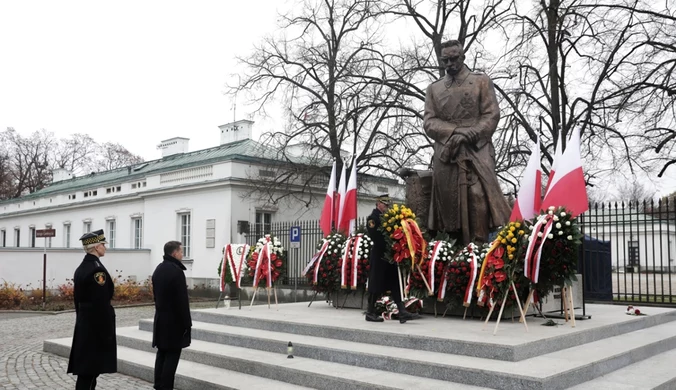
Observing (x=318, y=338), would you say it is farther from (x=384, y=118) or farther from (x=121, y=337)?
(x=384, y=118)

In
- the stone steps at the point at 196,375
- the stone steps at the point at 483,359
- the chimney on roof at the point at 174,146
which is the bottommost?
the stone steps at the point at 196,375

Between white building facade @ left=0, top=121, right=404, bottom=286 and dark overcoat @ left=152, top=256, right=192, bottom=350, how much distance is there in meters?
16.8

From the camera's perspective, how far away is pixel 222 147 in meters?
30.2

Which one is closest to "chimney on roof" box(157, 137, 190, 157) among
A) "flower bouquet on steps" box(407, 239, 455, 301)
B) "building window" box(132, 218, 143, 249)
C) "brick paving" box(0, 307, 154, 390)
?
"building window" box(132, 218, 143, 249)

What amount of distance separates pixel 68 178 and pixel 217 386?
138 feet

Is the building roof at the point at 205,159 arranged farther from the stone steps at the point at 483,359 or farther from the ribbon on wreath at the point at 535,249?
the ribbon on wreath at the point at 535,249

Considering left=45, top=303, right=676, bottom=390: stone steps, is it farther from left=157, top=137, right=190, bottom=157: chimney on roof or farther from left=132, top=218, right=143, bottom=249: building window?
left=157, top=137, right=190, bottom=157: chimney on roof

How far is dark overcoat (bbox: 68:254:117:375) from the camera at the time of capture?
6.08 m

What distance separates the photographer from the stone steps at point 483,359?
598cm

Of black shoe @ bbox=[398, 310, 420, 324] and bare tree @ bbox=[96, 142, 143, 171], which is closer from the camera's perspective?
black shoe @ bbox=[398, 310, 420, 324]

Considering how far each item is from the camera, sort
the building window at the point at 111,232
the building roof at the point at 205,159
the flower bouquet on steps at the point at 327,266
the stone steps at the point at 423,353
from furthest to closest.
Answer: the building window at the point at 111,232
the building roof at the point at 205,159
the flower bouquet on steps at the point at 327,266
the stone steps at the point at 423,353

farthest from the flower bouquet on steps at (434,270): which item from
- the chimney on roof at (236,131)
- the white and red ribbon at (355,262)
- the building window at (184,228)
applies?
the chimney on roof at (236,131)

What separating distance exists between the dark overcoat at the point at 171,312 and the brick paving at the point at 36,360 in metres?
1.79

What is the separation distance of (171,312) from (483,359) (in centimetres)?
335
